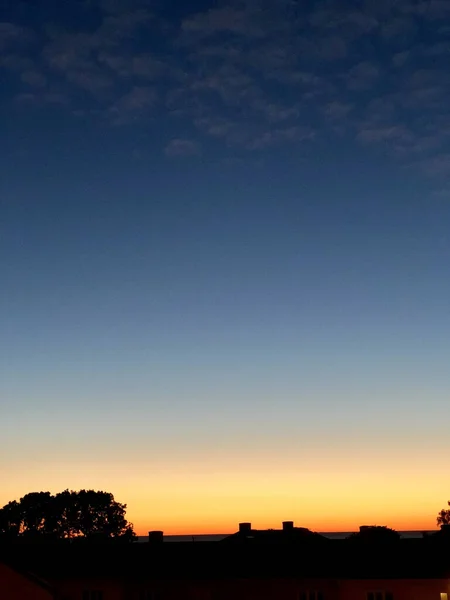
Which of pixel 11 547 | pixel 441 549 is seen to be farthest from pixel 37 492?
pixel 441 549

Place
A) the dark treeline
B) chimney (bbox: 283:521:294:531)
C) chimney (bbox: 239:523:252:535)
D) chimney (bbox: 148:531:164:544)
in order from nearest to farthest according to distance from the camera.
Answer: chimney (bbox: 283:521:294:531) → chimney (bbox: 148:531:164:544) → chimney (bbox: 239:523:252:535) → the dark treeline

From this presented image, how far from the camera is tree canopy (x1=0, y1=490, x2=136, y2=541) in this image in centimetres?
12750

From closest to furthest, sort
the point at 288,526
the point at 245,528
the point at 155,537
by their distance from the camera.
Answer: the point at 288,526 < the point at 155,537 < the point at 245,528

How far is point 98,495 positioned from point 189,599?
81366mm

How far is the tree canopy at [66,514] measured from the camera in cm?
12750

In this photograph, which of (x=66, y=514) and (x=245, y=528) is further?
(x=66, y=514)

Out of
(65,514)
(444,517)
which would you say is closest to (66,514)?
(65,514)

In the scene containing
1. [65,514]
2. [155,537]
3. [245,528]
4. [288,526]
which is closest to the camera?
[288,526]

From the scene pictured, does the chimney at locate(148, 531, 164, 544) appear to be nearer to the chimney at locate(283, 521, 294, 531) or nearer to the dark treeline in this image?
the chimney at locate(283, 521, 294, 531)

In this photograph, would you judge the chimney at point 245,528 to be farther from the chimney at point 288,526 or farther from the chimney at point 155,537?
the chimney at point 155,537

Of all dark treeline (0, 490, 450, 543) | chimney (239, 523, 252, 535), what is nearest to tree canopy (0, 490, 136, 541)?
dark treeline (0, 490, 450, 543)

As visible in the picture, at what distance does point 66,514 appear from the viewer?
129875 millimetres

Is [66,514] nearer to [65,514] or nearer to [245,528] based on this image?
[65,514]

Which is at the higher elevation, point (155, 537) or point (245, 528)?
point (245, 528)
